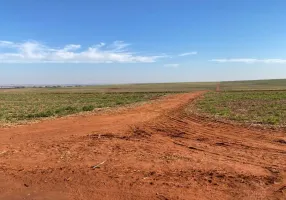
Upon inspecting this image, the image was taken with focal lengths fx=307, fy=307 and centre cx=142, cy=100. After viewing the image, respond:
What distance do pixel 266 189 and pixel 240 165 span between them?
156cm

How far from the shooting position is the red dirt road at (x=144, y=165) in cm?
614

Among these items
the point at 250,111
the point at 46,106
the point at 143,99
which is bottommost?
the point at 143,99

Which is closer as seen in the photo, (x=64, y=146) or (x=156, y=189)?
(x=156, y=189)

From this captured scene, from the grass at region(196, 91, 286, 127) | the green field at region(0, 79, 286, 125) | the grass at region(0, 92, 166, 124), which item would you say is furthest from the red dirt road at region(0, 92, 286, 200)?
the grass at region(0, 92, 166, 124)

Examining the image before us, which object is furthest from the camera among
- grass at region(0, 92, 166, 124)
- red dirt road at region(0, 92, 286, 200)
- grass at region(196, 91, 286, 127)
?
grass at region(0, 92, 166, 124)

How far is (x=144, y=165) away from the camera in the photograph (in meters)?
7.85

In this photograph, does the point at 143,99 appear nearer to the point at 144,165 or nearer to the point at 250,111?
the point at 250,111

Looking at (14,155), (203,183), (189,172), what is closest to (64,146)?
(14,155)

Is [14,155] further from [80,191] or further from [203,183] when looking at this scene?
[203,183]

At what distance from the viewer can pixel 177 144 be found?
10328 mm

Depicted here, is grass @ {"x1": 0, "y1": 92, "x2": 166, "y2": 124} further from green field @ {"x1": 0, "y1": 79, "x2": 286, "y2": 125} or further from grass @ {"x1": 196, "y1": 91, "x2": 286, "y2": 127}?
grass @ {"x1": 196, "y1": 91, "x2": 286, "y2": 127}

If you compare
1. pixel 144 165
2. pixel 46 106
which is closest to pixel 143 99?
pixel 46 106

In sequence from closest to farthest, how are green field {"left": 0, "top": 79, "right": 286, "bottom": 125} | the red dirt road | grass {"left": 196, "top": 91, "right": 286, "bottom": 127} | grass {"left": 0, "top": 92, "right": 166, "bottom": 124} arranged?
the red dirt road → grass {"left": 196, "top": 91, "right": 286, "bottom": 127} → green field {"left": 0, "top": 79, "right": 286, "bottom": 125} → grass {"left": 0, "top": 92, "right": 166, "bottom": 124}

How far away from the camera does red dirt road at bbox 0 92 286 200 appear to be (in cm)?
614
